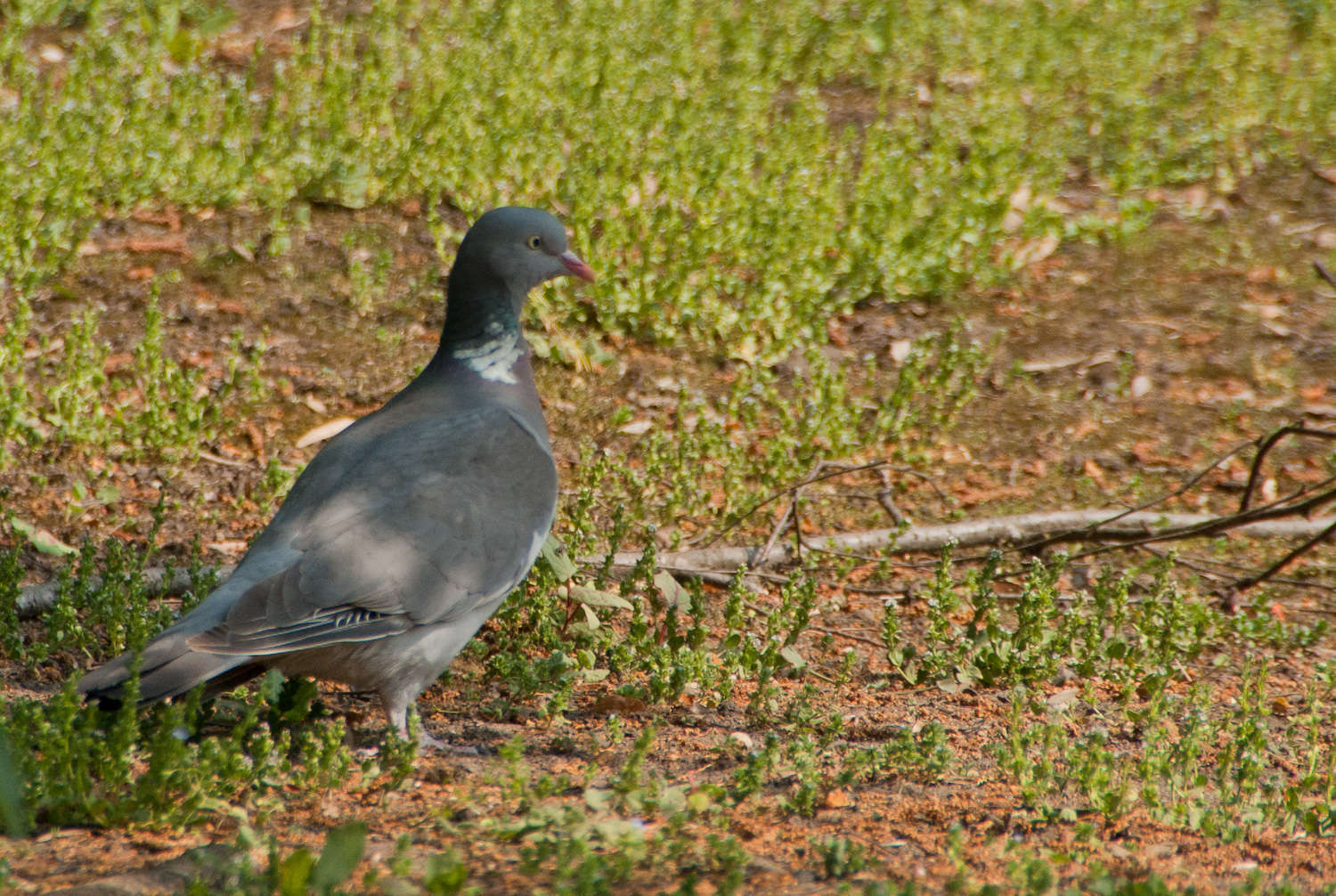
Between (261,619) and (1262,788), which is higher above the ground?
(261,619)

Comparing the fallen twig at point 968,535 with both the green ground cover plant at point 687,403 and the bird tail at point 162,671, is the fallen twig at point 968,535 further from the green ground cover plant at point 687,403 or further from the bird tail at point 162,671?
→ the bird tail at point 162,671

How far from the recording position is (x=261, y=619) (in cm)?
354

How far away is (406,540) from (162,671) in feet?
2.56

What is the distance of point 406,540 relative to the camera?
3.90 meters

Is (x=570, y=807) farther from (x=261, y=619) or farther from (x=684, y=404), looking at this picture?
(x=684, y=404)

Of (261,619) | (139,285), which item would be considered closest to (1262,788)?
(261,619)

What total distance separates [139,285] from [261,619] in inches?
137

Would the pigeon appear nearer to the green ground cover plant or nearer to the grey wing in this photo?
the grey wing

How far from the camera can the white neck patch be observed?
15.3ft

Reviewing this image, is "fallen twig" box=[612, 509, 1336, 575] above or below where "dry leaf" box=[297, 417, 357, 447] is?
below

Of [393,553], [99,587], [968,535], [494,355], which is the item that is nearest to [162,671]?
[393,553]

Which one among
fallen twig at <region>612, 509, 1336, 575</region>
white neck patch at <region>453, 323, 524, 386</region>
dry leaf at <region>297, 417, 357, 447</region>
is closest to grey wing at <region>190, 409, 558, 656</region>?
white neck patch at <region>453, 323, 524, 386</region>

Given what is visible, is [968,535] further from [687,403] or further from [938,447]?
[687,403]

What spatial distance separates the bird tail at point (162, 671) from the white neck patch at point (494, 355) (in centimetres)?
146
